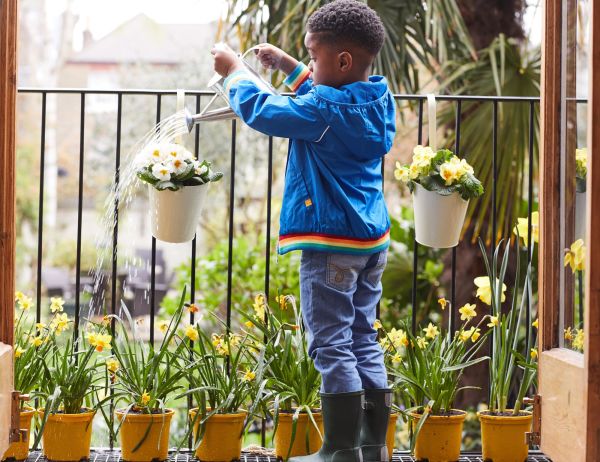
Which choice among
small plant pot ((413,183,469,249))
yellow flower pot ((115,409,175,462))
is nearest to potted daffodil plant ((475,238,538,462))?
small plant pot ((413,183,469,249))

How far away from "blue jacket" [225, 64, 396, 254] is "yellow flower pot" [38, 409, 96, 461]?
2.58ft

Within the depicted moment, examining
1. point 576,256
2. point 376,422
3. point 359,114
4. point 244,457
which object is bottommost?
point 244,457

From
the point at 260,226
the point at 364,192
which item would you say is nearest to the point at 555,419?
the point at 364,192

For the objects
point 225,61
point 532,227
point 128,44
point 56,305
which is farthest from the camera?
point 128,44

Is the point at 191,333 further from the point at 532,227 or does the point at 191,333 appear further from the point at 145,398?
the point at 532,227

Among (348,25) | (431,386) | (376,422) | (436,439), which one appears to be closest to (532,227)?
(431,386)

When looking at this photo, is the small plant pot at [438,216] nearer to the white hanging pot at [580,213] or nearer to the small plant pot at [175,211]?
the white hanging pot at [580,213]

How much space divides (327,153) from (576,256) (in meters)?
0.68

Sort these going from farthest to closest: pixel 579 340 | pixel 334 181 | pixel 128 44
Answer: pixel 128 44 < pixel 334 181 < pixel 579 340

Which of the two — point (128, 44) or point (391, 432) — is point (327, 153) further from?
point (128, 44)

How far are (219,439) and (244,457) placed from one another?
126mm

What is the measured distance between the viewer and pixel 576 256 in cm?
213

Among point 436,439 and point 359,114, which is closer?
point 359,114

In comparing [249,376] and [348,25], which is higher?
[348,25]
